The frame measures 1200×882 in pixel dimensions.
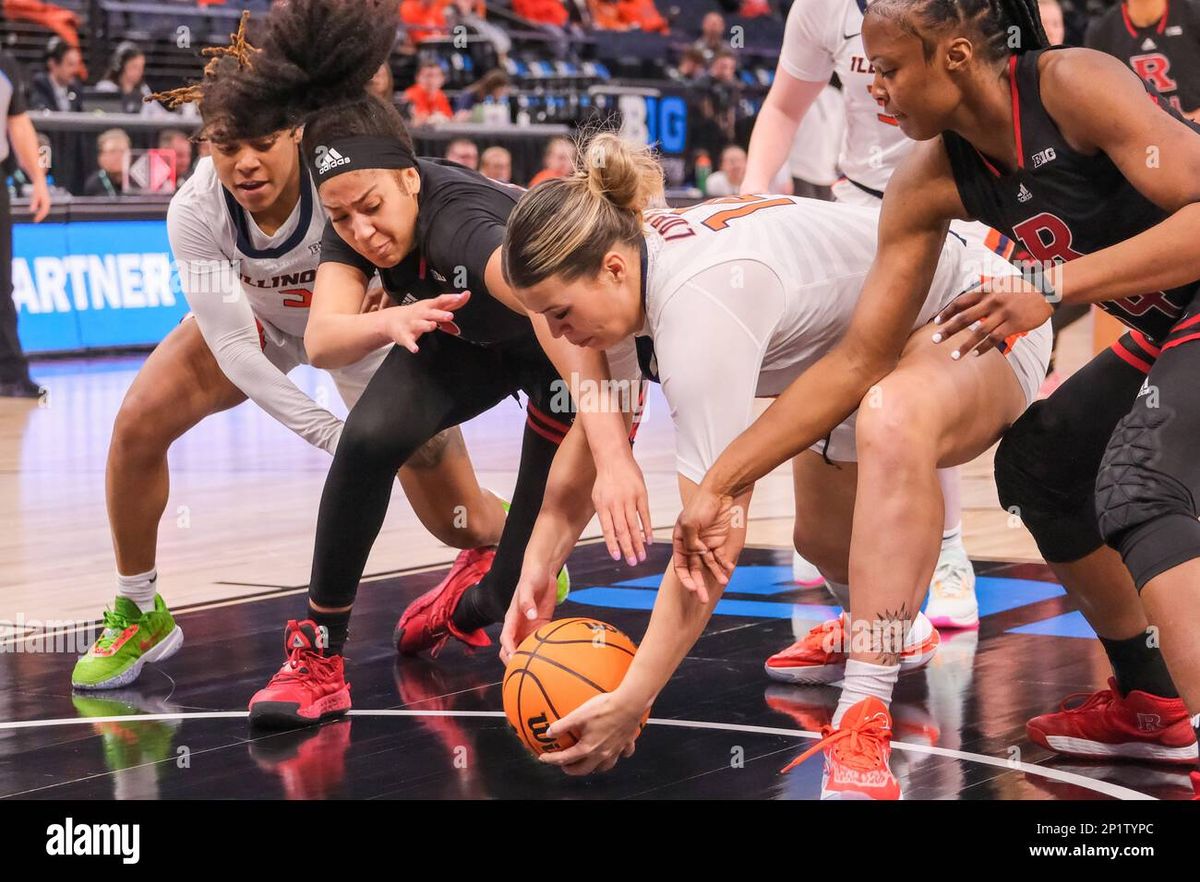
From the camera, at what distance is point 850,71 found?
16.6ft

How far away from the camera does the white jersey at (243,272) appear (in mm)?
4273

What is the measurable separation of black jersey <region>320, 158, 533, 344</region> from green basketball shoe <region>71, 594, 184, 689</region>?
3.96ft

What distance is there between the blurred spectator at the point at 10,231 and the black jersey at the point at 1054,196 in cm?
814

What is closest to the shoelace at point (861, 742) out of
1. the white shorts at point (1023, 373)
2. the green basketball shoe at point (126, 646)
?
the white shorts at point (1023, 373)

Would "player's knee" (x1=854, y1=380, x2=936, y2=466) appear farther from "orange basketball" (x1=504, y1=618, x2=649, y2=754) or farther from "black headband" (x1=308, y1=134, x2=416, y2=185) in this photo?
"black headband" (x1=308, y1=134, x2=416, y2=185)

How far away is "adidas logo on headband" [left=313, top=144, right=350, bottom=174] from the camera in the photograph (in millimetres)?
3730

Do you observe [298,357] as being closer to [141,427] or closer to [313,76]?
[141,427]

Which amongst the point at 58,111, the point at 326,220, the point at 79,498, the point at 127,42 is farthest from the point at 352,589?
the point at 127,42

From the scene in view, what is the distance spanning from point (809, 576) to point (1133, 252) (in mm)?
2753

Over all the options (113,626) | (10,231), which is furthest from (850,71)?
(10,231)

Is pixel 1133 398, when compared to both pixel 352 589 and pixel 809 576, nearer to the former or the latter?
pixel 352 589

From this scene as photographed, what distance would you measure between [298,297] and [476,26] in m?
13.4

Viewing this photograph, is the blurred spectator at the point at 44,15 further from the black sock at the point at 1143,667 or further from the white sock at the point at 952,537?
the black sock at the point at 1143,667

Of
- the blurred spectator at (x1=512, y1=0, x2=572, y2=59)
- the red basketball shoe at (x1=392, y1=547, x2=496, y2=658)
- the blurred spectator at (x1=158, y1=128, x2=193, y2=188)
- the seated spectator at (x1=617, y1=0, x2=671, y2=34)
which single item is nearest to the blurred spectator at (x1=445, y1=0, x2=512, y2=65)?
the blurred spectator at (x1=512, y1=0, x2=572, y2=59)
